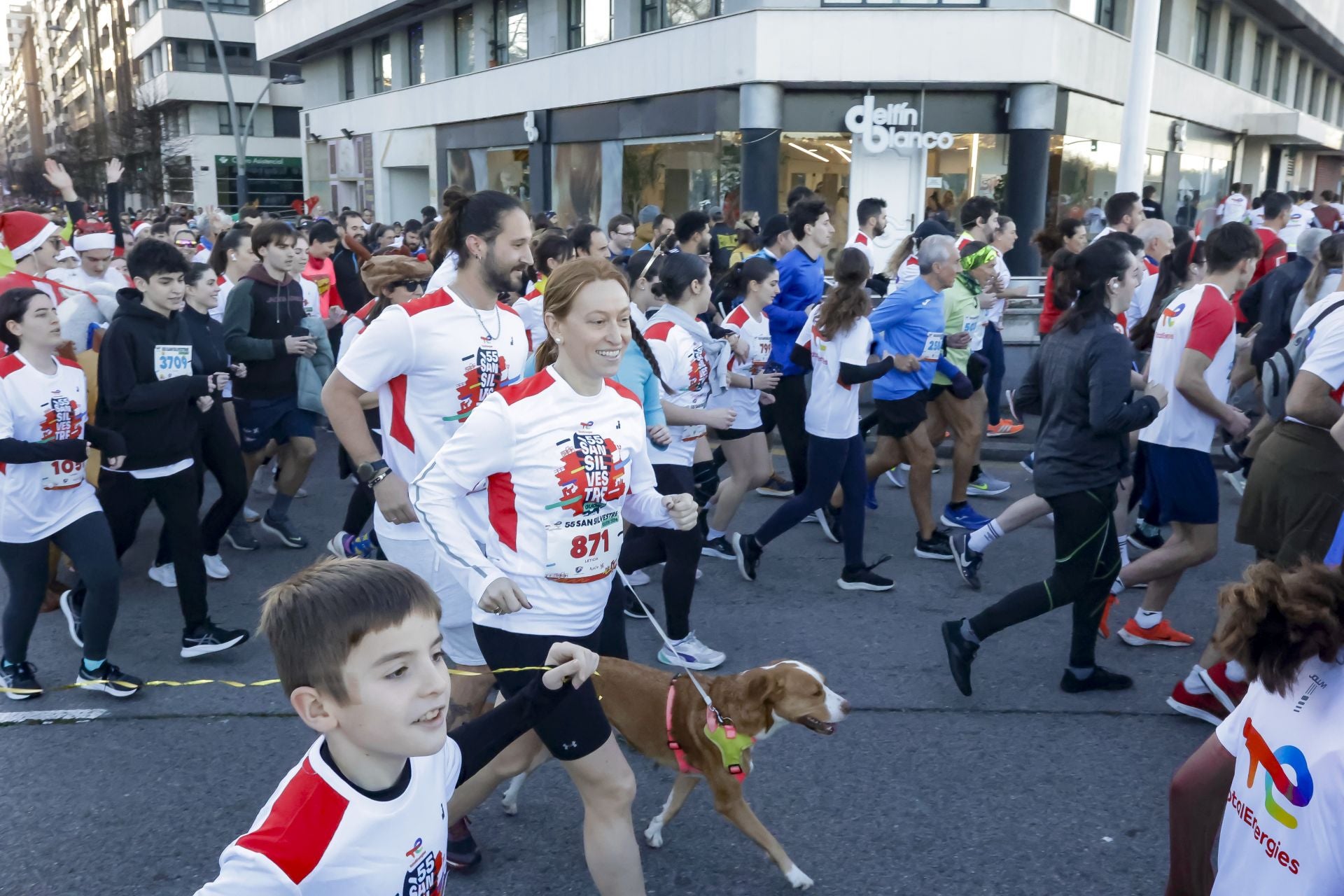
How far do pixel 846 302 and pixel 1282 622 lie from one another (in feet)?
12.9

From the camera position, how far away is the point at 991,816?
12.3ft

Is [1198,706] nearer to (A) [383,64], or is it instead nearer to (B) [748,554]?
(B) [748,554]

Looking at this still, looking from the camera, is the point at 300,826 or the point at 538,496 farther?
the point at 538,496

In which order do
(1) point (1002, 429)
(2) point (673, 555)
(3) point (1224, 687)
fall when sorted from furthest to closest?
(1) point (1002, 429), (2) point (673, 555), (3) point (1224, 687)

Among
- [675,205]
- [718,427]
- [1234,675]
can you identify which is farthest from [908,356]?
[675,205]

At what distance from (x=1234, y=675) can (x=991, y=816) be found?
111 cm

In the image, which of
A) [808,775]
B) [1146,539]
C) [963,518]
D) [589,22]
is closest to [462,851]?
[808,775]

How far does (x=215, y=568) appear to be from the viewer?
6391 millimetres

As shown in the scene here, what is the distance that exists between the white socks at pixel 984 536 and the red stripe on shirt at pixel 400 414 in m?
3.23

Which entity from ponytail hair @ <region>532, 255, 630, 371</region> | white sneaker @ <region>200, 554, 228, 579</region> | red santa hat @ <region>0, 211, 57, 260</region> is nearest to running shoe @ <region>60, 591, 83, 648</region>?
white sneaker @ <region>200, 554, 228, 579</region>

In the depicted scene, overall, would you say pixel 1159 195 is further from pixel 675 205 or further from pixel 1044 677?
pixel 1044 677

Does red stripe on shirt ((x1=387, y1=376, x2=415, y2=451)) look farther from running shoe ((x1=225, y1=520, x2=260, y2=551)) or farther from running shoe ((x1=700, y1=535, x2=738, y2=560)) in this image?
running shoe ((x1=225, y1=520, x2=260, y2=551))

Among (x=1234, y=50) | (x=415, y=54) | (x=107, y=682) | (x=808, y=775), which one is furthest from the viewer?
(x=415, y=54)

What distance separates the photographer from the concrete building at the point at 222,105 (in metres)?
54.8
